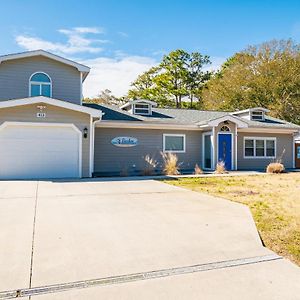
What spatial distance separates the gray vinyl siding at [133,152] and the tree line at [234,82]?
18387 millimetres

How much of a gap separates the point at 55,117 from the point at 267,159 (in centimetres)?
1385

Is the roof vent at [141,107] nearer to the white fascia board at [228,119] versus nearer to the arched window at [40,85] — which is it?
the white fascia board at [228,119]

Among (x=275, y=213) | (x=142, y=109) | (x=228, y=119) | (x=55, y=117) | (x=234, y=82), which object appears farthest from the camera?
(x=234, y=82)

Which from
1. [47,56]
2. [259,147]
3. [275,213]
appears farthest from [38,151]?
[259,147]

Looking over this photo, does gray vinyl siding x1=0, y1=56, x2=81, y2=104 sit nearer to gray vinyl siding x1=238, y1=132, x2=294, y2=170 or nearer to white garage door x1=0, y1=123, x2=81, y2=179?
white garage door x1=0, y1=123, x2=81, y2=179

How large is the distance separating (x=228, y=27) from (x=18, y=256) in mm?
15479

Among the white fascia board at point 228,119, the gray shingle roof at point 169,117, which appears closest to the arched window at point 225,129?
the white fascia board at point 228,119

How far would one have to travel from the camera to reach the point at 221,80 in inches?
1398

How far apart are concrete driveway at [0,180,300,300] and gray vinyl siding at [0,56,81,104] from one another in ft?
30.8

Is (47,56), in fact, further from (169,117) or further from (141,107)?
(169,117)

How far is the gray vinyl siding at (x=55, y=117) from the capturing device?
42.0 feet

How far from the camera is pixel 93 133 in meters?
14.5

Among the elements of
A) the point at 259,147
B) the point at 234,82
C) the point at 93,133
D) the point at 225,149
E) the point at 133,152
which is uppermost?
the point at 234,82

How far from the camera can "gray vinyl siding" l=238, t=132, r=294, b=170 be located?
1900cm
